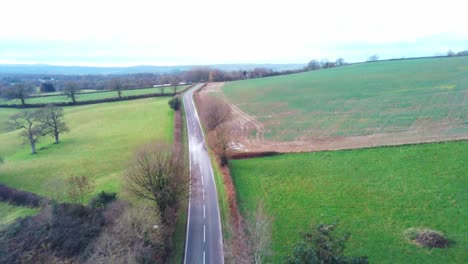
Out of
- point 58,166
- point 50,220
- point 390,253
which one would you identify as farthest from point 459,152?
point 58,166

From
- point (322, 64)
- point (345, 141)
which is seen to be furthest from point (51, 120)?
point (322, 64)

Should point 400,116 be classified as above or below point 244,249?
above

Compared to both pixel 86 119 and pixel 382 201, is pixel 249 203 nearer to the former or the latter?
pixel 382 201

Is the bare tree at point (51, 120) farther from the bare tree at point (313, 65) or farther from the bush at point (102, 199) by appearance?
the bare tree at point (313, 65)

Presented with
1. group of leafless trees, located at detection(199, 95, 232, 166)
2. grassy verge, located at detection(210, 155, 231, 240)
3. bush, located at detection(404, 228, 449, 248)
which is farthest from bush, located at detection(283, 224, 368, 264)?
group of leafless trees, located at detection(199, 95, 232, 166)

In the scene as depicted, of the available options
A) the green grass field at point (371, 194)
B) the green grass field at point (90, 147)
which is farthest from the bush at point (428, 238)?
the green grass field at point (90, 147)

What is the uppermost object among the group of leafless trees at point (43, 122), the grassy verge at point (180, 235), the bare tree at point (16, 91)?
the bare tree at point (16, 91)

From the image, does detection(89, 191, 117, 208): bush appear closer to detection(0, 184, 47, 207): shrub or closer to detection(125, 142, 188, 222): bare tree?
detection(125, 142, 188, 222): bare tree
